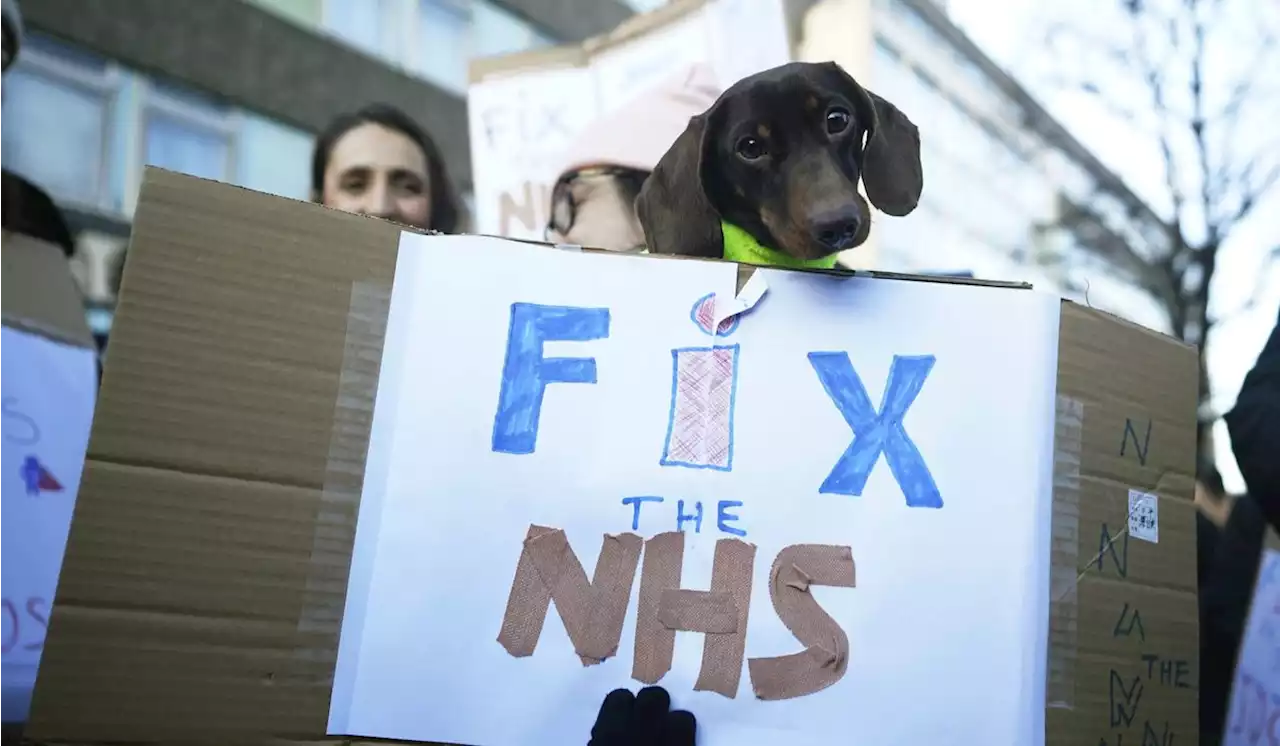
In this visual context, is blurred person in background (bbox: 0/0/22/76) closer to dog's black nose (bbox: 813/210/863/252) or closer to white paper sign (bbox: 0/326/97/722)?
white paper sign (bbox: 0/326/97/722)

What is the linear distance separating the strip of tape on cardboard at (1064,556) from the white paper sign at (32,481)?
107 centimetres

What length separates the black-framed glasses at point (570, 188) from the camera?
188 cm

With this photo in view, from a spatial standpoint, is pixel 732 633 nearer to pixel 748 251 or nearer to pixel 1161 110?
pixel 748 251

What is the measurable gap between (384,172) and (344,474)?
4.05 feet

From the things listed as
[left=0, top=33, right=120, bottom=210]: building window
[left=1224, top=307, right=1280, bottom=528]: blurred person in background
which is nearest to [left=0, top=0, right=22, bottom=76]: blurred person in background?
[left=1224, top=307, right=1280, bottom=528]: blurred person in background

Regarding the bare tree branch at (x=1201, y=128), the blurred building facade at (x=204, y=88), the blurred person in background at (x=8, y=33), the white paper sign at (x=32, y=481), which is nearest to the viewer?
the white paper sign at (x=32, y=481)

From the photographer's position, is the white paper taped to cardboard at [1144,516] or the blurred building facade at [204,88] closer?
the white paper taped to cardboard at [1144,516]

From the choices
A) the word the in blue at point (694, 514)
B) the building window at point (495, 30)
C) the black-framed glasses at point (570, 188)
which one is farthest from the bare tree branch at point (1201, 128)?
the word the in blue at point (694, 514)

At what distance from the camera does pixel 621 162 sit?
1.86 meters

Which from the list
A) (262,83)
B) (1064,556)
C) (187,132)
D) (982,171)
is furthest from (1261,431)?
(982,171)

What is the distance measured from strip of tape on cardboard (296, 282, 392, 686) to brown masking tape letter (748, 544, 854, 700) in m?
0.38

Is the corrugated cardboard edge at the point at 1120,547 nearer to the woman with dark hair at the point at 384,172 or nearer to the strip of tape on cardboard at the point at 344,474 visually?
the strip of tape on cardboard at the point at 344,474

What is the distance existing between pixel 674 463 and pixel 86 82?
185 inches

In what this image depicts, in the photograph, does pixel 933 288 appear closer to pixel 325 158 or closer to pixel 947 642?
pixel 947 642
